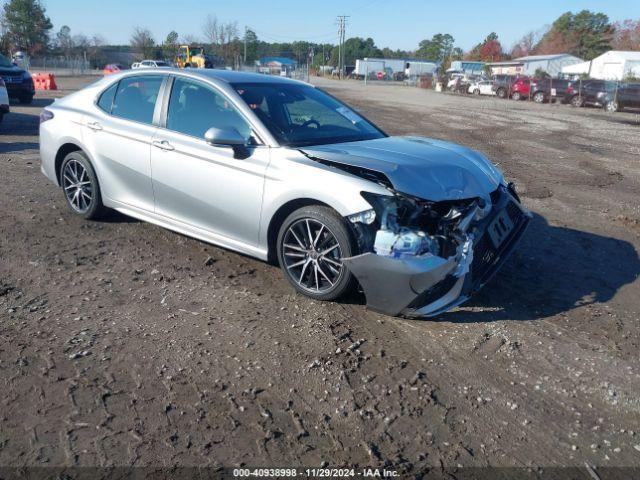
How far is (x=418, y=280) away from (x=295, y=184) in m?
1.21

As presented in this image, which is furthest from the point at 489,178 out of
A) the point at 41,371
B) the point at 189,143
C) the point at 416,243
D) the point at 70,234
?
the point at 70,234

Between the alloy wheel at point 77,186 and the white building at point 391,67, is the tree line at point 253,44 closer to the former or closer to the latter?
the white building at point 391,67

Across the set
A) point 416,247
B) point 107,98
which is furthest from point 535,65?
point 416,247

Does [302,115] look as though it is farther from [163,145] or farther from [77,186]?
[77,186]

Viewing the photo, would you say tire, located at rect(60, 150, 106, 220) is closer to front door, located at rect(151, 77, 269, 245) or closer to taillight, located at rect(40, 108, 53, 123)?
taillight, located at rect(40, 108, 53, 123)

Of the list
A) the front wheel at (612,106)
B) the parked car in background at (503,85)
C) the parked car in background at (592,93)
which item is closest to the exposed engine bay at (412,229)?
the front wheel at (612,106)

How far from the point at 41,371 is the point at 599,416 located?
322 centimetres

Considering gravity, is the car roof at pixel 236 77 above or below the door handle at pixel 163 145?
above

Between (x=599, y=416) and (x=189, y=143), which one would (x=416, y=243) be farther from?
(x=189, y=143)

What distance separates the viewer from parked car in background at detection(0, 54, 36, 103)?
18453 millimetres

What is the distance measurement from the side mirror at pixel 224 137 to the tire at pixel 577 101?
35263mm

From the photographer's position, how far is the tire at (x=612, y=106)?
105ft

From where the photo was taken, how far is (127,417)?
297 cm

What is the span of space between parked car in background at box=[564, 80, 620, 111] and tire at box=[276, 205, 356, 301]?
33.4 m
